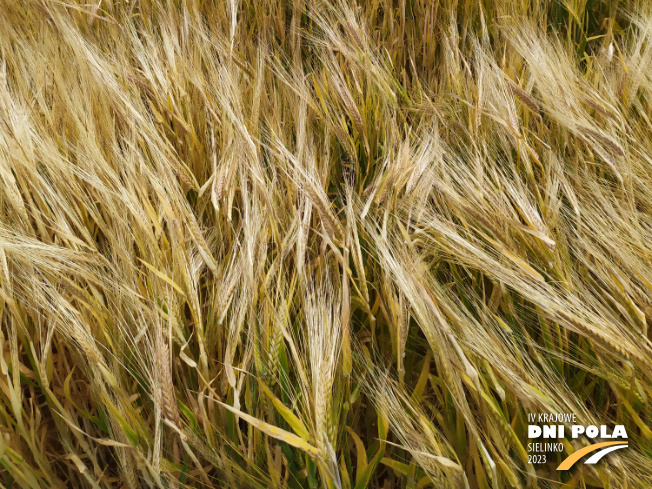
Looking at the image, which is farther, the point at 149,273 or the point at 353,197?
the point at 353,197

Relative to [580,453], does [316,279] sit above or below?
above

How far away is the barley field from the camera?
508 millimetres

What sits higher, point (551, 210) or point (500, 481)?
point (551, 210)

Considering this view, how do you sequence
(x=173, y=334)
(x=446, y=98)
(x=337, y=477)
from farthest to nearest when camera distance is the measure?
1. (x=446, y=98)
2. (x=173, y=334)
3. (x=337, y=477)

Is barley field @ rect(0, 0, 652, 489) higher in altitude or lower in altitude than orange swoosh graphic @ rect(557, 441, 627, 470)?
higher

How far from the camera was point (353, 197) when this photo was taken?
2.42 ft

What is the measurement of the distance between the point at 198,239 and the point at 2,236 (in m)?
0.22

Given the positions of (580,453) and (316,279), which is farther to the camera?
(316,279)

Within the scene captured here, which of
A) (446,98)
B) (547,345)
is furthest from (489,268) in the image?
(446,98)

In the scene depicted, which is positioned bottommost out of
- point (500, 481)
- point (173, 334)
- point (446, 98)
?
point (500, 481)

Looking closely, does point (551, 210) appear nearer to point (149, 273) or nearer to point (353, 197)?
point (353, 197)

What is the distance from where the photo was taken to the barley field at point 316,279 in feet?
1.67

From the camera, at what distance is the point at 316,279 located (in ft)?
1.97

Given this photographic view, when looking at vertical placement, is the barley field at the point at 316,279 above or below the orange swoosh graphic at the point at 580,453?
above
